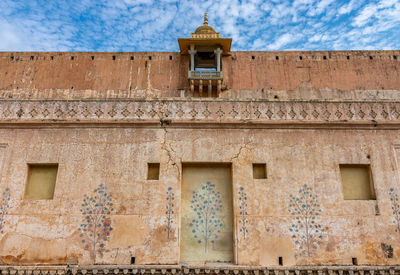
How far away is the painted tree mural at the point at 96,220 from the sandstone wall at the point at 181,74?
25.2 feet

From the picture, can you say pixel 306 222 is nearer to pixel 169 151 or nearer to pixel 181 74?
pixel 169 151

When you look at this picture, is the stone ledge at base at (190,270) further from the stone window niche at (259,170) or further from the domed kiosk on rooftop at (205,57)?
the domed kiosk on rooftop at (205,57)

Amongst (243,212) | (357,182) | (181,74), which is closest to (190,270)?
(243,212)

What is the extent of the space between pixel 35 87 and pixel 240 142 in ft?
34.0

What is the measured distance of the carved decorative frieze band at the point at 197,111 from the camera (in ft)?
17.1

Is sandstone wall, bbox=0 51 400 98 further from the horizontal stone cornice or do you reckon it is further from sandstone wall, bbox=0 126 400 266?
sandstone wall, bbox=0 126 400 266

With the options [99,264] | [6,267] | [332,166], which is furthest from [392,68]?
[6,267]

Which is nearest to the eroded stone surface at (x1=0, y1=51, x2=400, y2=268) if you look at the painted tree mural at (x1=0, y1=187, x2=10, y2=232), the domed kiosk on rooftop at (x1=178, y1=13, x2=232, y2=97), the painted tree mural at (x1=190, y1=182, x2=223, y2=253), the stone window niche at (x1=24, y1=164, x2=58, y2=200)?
the painted tree mural at (x1=0, y1=187, x2=10, y2=232)

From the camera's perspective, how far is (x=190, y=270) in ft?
14.4

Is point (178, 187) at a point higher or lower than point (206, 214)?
higher

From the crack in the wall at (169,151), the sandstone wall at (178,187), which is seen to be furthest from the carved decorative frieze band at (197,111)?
the crack in the wall at (169,151)

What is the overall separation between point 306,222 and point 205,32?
32.8 ft

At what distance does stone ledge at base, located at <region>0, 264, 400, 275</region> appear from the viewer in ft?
14.3

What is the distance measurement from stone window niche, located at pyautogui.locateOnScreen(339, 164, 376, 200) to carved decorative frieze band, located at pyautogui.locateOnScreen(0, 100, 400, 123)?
81 centimetres
